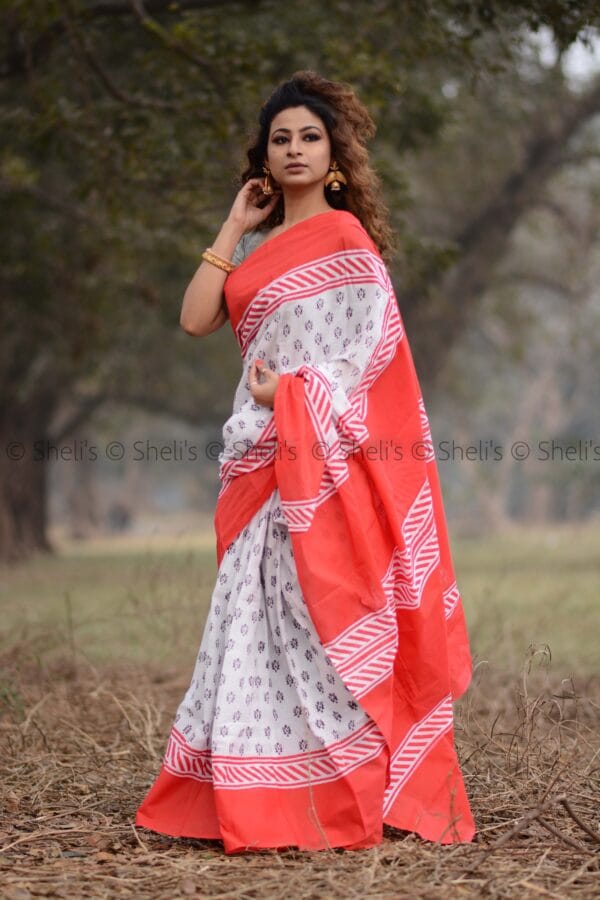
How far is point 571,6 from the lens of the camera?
4.59 m

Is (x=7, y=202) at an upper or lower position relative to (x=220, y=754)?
upper

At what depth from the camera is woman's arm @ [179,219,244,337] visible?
334cm

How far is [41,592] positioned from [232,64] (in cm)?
637

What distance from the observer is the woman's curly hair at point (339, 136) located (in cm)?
332

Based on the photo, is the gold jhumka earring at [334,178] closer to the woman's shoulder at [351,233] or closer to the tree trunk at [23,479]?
the woman's shoulder at [351,233]

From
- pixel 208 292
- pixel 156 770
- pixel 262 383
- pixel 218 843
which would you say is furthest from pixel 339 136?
pixel 156 770

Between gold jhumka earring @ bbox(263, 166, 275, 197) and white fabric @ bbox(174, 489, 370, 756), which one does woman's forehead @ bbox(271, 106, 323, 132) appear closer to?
gold jhumka earring @ bbox(263, 166, 275, 197)

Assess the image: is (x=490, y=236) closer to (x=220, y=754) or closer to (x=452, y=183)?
(x=452, y=183)

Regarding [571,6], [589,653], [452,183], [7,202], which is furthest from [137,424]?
[571,6]
